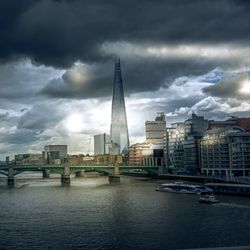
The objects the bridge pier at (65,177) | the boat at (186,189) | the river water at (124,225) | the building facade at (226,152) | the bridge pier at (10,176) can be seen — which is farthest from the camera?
the bridge pier at (10,176)

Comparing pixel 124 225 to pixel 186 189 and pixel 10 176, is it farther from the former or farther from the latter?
pixel 10 176

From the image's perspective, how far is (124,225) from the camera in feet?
179

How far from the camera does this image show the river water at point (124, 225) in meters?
44.3

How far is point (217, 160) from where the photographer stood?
512 feet

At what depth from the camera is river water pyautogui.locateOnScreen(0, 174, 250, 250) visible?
44.3 m

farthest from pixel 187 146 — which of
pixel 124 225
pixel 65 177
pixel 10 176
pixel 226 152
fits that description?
pixel 124 225

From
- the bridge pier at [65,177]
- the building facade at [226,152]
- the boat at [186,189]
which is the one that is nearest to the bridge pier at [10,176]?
the bridge pier at [65,177]

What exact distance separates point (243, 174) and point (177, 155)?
52.4 m

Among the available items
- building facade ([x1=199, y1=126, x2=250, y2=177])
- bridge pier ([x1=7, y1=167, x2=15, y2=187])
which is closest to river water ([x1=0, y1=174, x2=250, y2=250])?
building facade ([x1=199, y1=126, x2=250, y2=177])

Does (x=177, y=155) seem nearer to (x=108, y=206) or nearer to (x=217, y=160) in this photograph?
(x=217, y=160)

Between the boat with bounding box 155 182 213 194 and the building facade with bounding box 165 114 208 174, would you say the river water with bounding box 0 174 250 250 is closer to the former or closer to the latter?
the boat with bounding box 155 182 213 194

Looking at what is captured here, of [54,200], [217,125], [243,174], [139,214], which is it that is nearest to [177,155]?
[217,125]

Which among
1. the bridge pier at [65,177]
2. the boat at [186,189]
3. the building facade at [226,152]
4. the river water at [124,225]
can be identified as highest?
the building facade at [226,152]

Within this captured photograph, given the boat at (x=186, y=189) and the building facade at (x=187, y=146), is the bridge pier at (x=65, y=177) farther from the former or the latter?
the boat at (x=186, y=189)
